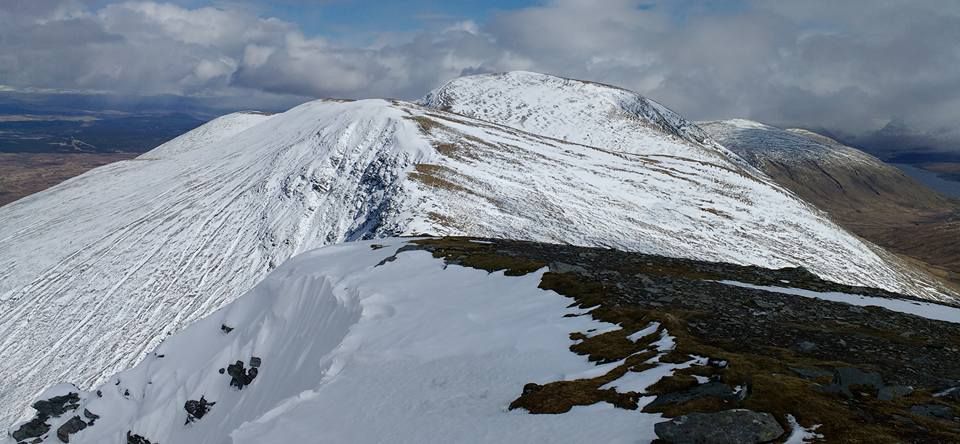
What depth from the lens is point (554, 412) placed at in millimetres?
14469

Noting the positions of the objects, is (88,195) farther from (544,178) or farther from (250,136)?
(544,178)

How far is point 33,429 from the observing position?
39844mm

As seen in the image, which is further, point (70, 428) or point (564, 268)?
point (70, 428)

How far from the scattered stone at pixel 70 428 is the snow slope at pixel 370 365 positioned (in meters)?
0.63

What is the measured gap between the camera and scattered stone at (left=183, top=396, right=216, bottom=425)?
32344mm

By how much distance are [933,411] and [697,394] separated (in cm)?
477

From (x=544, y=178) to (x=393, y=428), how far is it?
87.0m

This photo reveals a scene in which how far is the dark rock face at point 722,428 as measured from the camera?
36.0ft

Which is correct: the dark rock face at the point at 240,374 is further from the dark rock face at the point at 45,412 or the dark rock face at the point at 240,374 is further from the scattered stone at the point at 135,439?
the dark rock face at the point at 45,412

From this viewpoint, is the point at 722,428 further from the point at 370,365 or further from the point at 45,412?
the point at 45,412

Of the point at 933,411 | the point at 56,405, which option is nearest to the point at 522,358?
the point at 933,411

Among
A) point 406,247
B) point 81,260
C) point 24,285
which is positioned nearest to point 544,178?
point 406,247

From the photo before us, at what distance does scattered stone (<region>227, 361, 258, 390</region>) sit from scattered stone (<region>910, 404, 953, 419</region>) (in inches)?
1143

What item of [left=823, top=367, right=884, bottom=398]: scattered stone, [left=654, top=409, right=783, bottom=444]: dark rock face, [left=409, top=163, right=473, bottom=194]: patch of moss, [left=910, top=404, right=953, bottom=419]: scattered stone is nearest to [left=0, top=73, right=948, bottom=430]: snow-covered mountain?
[left=409, top=163, right=473, bottom=194]: patch of moss
